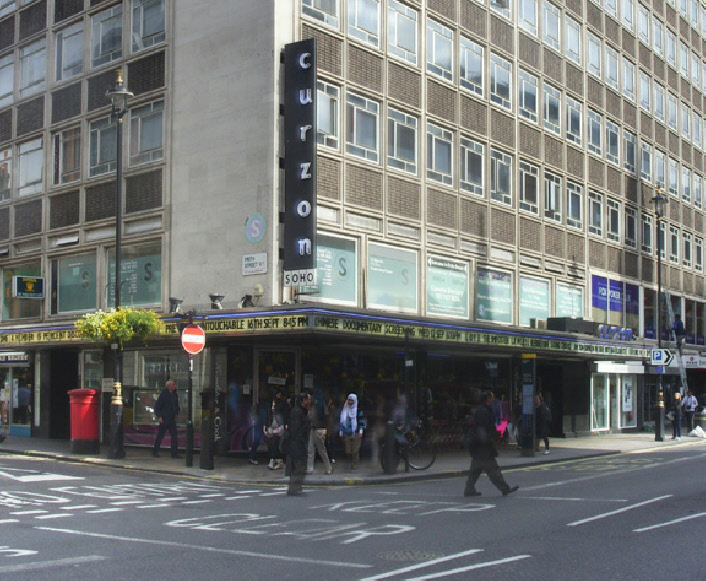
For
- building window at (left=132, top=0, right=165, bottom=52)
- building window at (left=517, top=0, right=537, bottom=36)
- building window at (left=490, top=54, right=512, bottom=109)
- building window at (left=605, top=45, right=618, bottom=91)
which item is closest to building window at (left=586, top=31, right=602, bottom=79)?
building window at (left=605, top=45, right=618, bottom=91)

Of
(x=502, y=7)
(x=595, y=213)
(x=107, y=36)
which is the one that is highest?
(x=502, y=7)

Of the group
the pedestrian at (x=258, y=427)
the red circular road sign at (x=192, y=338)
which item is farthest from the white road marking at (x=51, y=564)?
the pedestrian at (x=258, y=427)

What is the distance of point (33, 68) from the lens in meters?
31.3

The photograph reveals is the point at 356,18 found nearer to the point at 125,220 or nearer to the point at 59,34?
the point at 125,220

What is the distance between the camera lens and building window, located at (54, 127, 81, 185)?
2883 cm

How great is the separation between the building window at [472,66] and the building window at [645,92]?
15.4 meters

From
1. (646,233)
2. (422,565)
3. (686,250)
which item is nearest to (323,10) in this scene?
(422,565)

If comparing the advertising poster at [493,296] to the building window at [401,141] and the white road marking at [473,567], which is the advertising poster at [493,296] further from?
the white road marking at [473,567]

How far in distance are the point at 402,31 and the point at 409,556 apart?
798 inches

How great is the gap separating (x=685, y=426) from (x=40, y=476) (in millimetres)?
32767

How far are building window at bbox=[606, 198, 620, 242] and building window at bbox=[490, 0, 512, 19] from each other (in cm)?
1000

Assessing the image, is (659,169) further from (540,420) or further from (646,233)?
(540,420)

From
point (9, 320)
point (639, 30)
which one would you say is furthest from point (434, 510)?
point (639, 30)

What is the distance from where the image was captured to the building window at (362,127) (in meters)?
24.8
